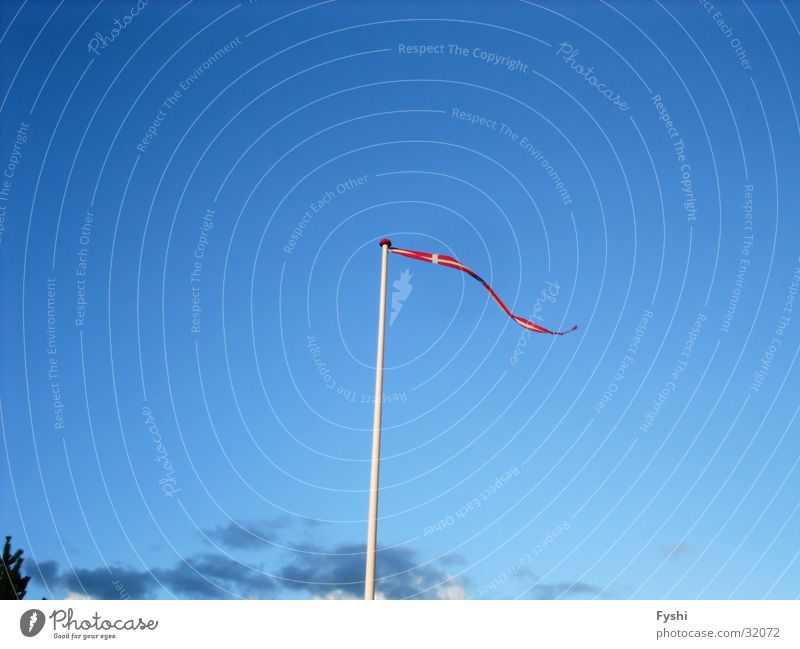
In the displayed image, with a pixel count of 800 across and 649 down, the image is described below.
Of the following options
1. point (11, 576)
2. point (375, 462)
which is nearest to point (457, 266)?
point (375, 462)

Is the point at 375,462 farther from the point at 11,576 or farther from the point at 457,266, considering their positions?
the point at 11,576

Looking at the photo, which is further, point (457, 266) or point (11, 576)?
point (11, 576)

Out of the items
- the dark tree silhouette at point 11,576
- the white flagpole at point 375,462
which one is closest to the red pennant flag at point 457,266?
the white flagpole at point 375,462

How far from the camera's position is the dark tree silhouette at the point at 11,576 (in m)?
34.5

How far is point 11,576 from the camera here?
36844 millimetres

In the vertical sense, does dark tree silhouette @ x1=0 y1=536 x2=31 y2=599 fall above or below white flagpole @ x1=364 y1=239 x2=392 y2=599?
below

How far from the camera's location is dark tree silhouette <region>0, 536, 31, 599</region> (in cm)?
3447

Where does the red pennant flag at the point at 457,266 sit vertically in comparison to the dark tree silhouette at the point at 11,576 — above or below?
above

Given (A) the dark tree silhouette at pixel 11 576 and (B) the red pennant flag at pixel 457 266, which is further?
(A) the dark tree silhouette at pixel 11 576

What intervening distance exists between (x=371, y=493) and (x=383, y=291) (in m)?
4.68

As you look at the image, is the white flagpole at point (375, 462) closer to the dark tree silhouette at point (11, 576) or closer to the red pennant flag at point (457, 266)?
the red pennant flag at point (457, 266)

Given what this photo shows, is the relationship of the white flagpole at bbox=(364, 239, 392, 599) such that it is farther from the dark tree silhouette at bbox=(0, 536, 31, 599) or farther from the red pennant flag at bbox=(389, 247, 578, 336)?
the dark tree silhouette at bbox=(0, 536, 31, 599)

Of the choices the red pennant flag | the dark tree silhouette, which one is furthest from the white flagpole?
the dark tree silhouette
